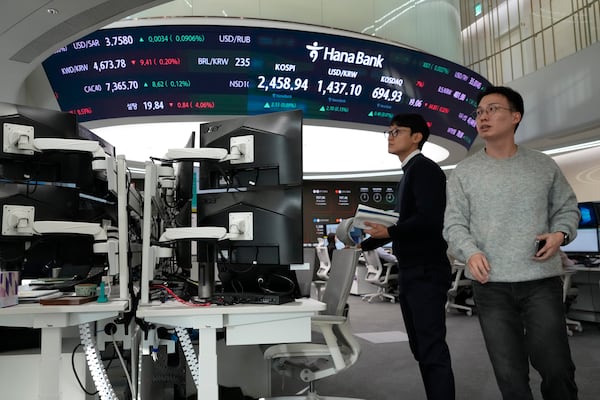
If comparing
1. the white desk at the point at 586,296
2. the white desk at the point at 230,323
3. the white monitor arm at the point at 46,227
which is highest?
the white monitor arm at the point at 46,227

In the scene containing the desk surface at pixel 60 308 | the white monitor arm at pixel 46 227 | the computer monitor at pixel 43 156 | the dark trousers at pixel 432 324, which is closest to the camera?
the desk surface at pixel 60 308

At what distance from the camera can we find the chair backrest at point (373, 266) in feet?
25.5

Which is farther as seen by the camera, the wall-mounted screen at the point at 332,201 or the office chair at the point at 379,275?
the wall-mounted screen at the point at 332,201

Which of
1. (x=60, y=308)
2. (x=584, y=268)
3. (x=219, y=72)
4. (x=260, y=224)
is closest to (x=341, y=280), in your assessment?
(x=260, y=224)

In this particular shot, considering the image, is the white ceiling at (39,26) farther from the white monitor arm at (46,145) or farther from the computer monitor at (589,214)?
the computer monitor at (589,214)

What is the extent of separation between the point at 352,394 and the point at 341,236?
137 cm

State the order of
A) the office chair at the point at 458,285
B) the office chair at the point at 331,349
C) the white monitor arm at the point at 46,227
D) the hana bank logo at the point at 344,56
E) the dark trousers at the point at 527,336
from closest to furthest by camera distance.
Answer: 1. the dark trousers at the point at 527,336
2. the white monitor arm at the point at 46,227
3. the office chair at the point at 331,349
4. the hana bank logo at the point at 344,56
5. the office chair at the point at 458,285

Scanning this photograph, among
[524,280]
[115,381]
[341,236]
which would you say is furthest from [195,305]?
[115,381]

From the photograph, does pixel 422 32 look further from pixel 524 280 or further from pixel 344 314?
pixel 524 280

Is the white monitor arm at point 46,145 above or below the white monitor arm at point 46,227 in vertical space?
above

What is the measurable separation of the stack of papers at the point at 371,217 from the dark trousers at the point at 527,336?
0.68 metres

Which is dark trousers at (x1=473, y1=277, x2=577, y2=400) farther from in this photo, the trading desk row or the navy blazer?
the trading desk row

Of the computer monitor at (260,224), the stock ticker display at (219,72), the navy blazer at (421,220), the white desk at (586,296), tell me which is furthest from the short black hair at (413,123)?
→ the white desk at (586,296)

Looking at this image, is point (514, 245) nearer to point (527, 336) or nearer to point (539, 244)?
point (539, 244)
